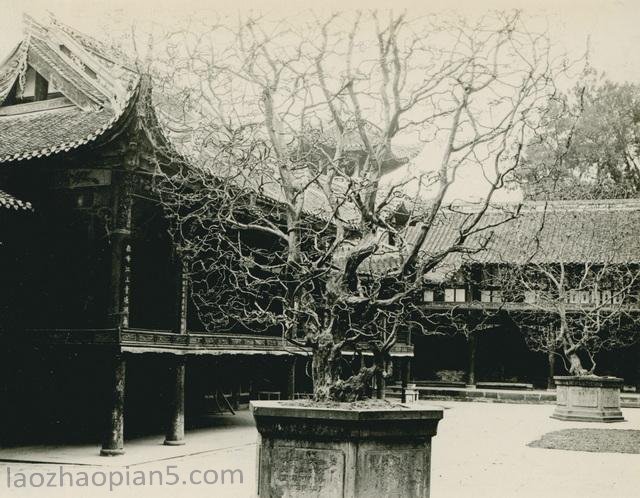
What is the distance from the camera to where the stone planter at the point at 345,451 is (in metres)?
6.83

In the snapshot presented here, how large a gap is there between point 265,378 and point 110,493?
1167 cm

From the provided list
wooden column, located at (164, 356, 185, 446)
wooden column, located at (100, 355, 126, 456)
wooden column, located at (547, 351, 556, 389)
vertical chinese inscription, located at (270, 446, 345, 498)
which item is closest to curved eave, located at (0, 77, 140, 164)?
wooden column, located at (100, 355, 126, 456)

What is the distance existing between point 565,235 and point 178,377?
20.6m

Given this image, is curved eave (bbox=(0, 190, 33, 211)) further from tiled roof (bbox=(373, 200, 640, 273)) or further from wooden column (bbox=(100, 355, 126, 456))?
tiled roof (bbox=(373, 200, 640, 273))

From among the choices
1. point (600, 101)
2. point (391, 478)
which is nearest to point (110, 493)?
point (391, 478)

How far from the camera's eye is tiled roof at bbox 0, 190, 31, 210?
12.3m

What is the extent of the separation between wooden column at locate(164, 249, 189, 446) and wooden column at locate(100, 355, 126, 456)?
1516 millimetres

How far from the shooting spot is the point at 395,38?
8031mm

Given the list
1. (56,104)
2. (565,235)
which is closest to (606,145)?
(565,235)

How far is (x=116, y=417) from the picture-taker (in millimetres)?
12266

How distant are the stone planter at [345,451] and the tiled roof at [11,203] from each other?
7.00 metres

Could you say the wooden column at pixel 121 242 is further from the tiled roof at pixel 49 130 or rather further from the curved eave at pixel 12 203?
the curved eave at pixel 12 203

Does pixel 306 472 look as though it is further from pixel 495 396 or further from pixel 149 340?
pixel 495 396
